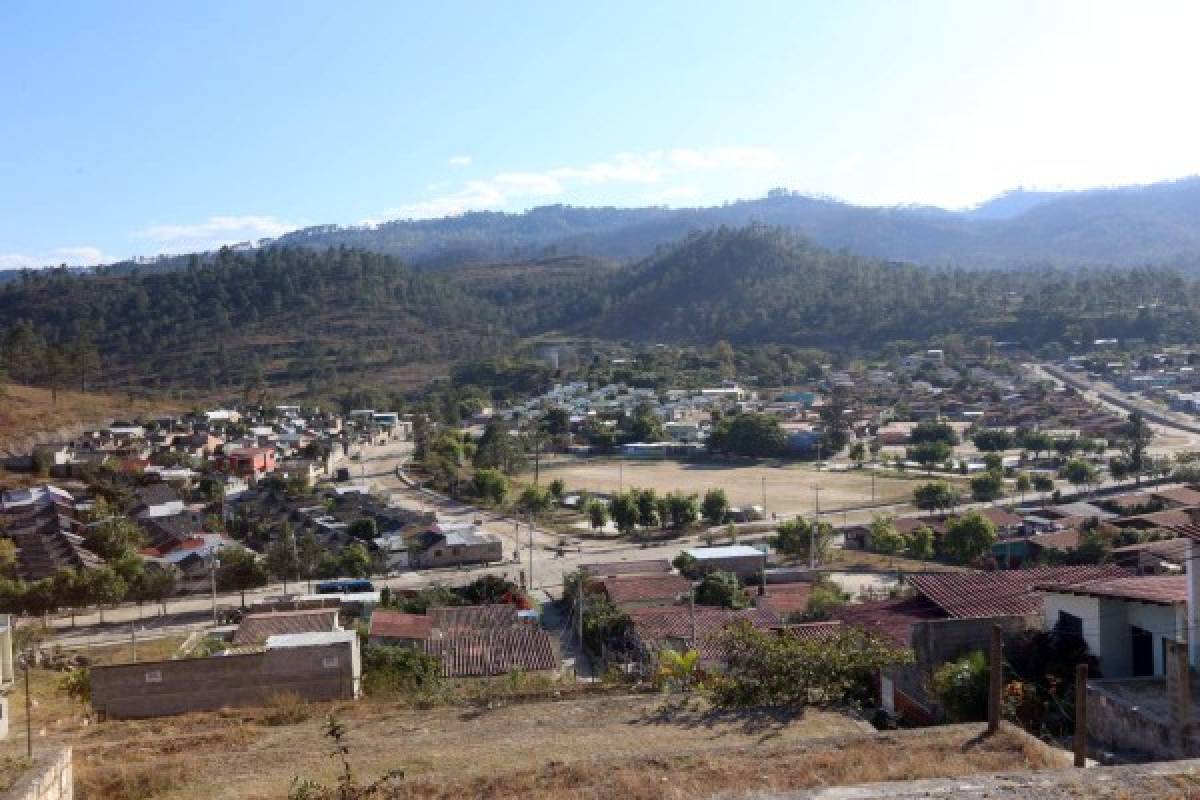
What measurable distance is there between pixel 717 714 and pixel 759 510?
1082 inches

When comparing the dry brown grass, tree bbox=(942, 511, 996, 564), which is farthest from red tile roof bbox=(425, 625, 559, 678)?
the dry brown grass

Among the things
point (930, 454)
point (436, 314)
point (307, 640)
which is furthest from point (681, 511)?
point (436, 314)

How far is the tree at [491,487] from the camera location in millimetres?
36812

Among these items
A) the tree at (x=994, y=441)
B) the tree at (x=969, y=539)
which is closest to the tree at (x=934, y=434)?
the tree at (x=994, y=441)

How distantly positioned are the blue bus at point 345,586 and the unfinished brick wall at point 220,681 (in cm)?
1198

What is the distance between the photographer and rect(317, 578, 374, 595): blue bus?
22625 mm

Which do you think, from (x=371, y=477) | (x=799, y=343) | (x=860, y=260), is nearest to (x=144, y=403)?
(x=371, y=477)

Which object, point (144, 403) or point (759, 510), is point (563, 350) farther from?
point (759, 510)

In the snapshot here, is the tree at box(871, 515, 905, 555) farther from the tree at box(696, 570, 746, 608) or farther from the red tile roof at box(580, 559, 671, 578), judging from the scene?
the tree at box(696, 570, 746, 608)

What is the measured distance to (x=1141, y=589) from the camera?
26.4 ft

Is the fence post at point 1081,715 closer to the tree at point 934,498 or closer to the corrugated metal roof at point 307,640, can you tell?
the corrugated metal roof at point 307,640

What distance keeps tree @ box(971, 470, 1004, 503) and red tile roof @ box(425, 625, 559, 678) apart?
24302mm

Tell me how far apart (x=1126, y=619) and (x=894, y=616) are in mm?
3326

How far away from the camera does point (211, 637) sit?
1770cm
